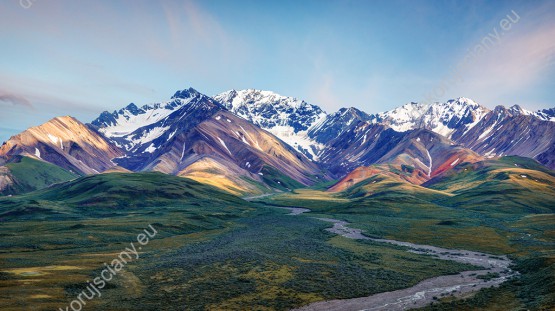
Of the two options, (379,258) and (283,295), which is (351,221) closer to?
(379,258)

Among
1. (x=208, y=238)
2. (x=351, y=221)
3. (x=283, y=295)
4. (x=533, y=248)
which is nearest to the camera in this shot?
(x=283, y=295)

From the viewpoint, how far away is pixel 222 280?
75.8 meters

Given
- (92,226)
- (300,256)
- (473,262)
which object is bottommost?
(92,226)

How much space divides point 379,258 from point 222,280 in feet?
144

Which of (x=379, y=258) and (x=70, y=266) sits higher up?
(x=379, y=258)

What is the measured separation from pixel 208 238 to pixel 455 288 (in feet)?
279

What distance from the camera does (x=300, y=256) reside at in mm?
100500

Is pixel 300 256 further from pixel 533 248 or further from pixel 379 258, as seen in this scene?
pixel 533 248

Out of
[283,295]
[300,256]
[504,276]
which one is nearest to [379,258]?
[300,256]

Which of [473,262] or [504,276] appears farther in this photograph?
[473,262]

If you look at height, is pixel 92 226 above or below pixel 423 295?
below

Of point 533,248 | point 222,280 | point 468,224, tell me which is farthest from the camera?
point 468,224

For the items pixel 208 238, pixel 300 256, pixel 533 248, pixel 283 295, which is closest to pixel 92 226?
pixel 208 238

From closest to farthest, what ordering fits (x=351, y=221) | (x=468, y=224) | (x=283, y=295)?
1. (x=283, y=295)
2. (x=468, y=224)
3. (x=351, y=221)
